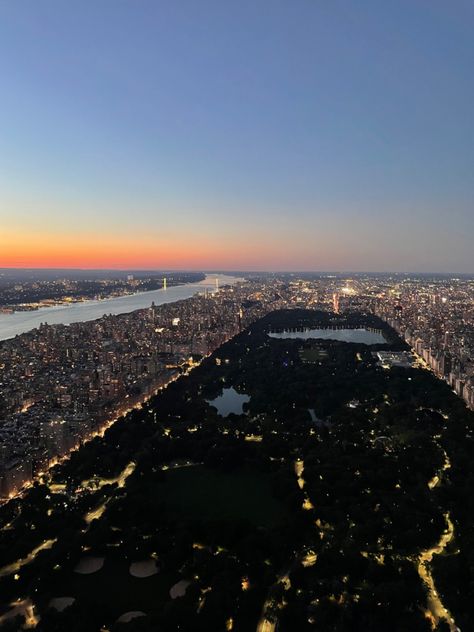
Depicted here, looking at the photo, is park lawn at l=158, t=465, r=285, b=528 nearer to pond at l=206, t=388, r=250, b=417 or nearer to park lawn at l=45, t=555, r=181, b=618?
park lawn at l=45, t=555, r=181, b=618

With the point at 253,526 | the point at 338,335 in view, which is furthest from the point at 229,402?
the point at 338,335

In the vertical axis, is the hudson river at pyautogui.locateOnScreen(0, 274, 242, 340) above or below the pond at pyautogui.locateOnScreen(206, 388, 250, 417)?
above

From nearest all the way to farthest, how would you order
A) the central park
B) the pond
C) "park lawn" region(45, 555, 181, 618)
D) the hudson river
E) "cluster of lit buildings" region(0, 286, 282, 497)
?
the central park, "park lawn" region(45, 555, 181, 618), "cluster of lit buildings" region(0, 286, 282, 497), the pond, the hudson river

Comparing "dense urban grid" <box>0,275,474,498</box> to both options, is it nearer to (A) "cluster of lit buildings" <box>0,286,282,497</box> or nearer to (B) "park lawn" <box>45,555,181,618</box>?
(A) "cluster of lit buildings" <box>0,286,282,497</box>

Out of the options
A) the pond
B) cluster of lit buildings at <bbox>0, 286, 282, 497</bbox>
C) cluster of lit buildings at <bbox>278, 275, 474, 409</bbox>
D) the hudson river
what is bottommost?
the pond

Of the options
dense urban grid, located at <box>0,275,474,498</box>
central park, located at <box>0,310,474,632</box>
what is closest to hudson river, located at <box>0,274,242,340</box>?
dense urban grid, located at <box>0,275,474,498</box>

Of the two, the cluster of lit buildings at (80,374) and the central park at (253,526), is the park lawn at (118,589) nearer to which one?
the central park at (253,526)

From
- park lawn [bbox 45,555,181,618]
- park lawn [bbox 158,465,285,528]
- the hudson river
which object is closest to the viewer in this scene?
park lawn [bbox 45,555,181,618]

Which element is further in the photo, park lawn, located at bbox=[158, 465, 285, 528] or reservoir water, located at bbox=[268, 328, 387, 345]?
reservoir water, located at bbox=[268, 328, 387, 345]
